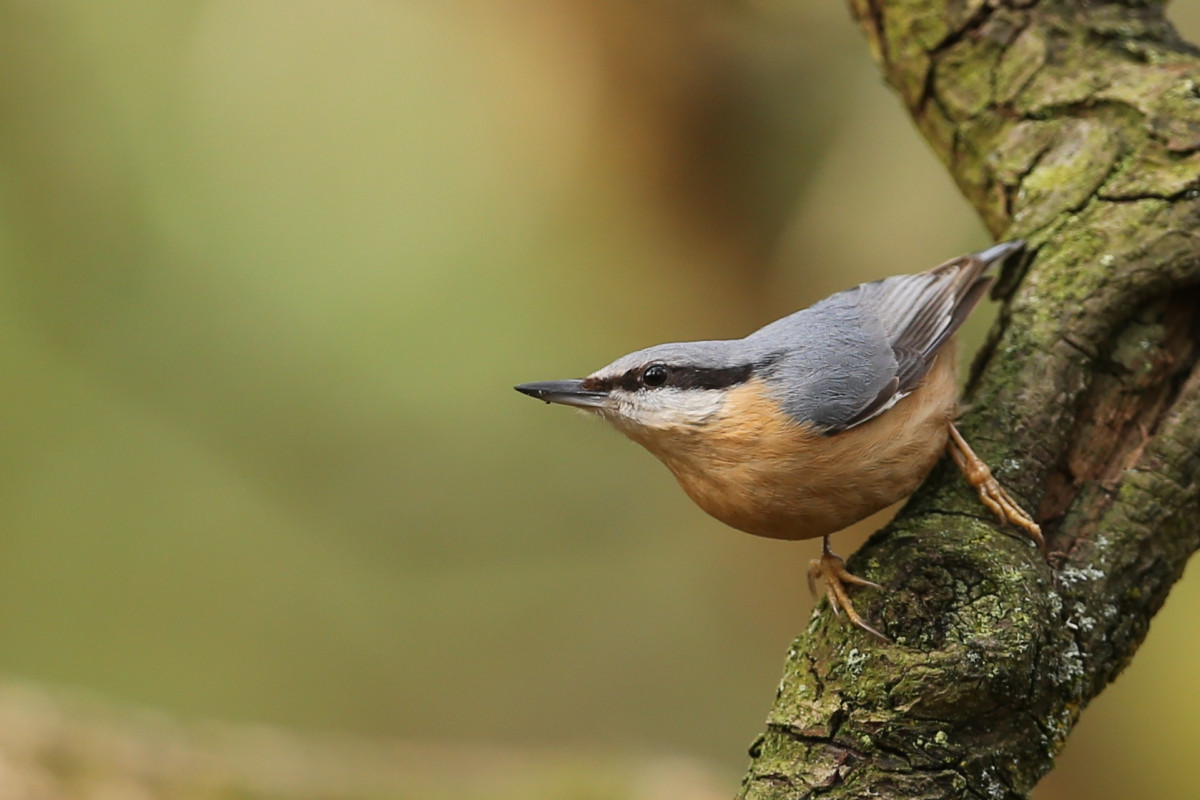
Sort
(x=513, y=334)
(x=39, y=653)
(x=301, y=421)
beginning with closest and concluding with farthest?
(x=301, y=421) → (x=39, y=653) → (x=513, y=334)

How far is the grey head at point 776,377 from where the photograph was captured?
8.58ft

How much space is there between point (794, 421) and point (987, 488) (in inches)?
19.9

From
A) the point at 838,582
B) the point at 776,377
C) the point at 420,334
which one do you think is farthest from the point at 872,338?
the point at 420,334

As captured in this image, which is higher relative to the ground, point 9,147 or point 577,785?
point 9,147

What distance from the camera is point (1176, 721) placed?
466cm

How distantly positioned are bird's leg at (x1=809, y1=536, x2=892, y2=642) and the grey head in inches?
13.2

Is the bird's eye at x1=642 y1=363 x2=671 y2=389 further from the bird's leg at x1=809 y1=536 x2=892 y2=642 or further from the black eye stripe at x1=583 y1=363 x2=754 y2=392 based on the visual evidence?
the bird's leg at x1=809 y1=536 x2=892 y2=642

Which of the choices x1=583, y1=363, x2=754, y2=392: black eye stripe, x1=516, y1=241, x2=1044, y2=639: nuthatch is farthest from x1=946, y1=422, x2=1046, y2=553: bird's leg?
x1=583, y1=363, x2=754, y2=392: black eye stripe

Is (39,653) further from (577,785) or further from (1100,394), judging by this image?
(1100,394)

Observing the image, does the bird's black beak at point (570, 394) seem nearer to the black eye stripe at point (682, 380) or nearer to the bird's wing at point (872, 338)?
the black eye stripe at point (682, 380)

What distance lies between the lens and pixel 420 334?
621 cm

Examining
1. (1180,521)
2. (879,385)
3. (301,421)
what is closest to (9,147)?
(301,421)

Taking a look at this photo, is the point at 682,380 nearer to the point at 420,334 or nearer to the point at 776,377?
the point at 776,377

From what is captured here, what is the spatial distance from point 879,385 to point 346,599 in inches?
187
